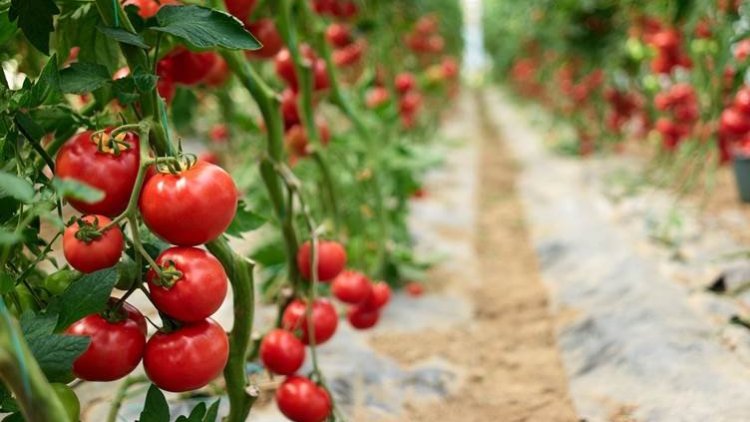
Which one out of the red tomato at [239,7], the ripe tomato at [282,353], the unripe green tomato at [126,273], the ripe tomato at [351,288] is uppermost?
the red tomato at [239,7]

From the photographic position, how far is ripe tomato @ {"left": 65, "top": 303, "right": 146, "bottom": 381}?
0.69 metres

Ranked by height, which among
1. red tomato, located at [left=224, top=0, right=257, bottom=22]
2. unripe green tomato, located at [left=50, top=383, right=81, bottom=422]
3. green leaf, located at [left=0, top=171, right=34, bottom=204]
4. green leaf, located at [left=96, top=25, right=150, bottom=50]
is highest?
green leaf, located at [left=96, top=25, right=150, bottom=50]

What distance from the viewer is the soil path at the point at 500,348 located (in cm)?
142

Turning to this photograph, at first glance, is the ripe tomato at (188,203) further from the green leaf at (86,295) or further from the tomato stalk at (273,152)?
the tomato stalk at (273,152)

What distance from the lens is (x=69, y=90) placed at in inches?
27.2

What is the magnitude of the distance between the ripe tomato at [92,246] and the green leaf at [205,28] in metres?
0.19

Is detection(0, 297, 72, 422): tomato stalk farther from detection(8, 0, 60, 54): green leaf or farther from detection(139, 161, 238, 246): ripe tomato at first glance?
detection(8, 0, 60, 54): green leaf

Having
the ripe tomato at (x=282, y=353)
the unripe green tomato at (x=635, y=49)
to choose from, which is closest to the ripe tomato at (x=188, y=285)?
the ripe tomato at (x=282, y=353)

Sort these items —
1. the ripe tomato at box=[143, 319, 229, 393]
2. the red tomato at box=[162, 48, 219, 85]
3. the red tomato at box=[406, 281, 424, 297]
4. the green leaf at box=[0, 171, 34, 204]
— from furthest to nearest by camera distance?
1. the red tomato at box=[406, 281, 424, 297]
2. the red tomato at box=[162, 48, 219, 85]
3. the ripe tomato at box=[143, 319, 229, 393]
4. the green leaf at box=[0, 171, 34, 204]

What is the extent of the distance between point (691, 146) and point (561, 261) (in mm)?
579

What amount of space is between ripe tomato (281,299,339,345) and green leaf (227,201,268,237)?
0.24 m

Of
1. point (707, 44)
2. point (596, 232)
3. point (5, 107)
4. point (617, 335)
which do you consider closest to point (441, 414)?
point (617, 335)

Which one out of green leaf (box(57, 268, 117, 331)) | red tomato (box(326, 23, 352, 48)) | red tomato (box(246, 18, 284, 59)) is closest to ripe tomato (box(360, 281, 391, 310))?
red tomato (box(246, 18, 284, 59))

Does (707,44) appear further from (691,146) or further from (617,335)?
(617,335)
